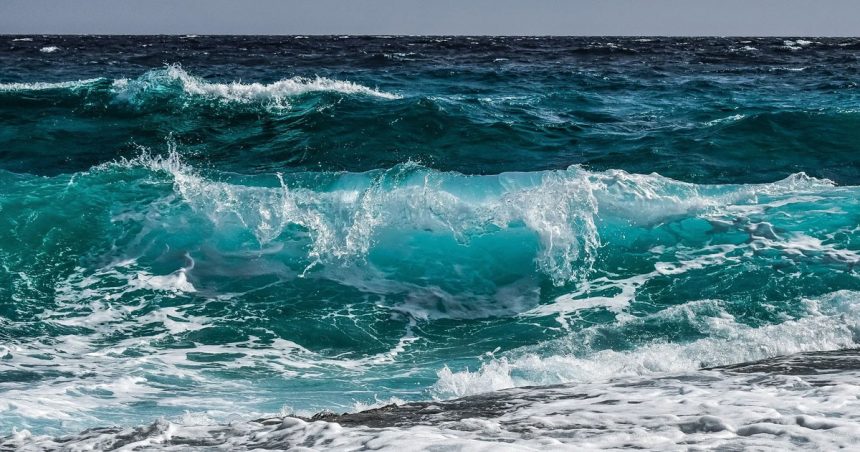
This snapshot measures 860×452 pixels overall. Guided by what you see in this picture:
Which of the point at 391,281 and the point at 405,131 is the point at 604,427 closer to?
the point at 391,281

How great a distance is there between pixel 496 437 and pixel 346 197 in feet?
20.1

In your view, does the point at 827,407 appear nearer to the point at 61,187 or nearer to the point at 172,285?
the point at 172,285

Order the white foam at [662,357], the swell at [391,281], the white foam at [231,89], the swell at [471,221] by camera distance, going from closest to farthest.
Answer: the white foam at [662,357] < the swell at [391,281] < the swell at [471,221] < the white foam at [231,89]

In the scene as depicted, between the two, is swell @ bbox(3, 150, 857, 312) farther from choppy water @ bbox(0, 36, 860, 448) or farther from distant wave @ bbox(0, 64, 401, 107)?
distant wave @ bbox(0, 64, 401, 107)

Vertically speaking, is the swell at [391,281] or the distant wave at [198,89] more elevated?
the distant wave at [198,89]

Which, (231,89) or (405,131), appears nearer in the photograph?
(405,131)

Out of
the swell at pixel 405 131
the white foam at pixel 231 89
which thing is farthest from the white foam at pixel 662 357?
the white foam at pixel 231 89

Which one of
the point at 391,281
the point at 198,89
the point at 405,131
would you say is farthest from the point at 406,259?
the point at 198,89

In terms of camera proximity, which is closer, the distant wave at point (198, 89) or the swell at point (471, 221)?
the swell at point (471, 221)

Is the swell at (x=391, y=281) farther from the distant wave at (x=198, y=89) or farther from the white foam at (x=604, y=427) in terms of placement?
the distant wave at (x=198, y=89)

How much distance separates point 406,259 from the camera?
828 cm

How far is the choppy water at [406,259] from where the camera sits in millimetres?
5008

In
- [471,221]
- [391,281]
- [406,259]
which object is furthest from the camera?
[471,221]

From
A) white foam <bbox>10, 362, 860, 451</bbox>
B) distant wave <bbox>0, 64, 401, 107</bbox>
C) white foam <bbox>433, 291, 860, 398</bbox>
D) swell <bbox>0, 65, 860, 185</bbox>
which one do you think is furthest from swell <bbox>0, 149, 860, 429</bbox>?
distant wave <bbox>0, 64, 401, 107</bbox>
